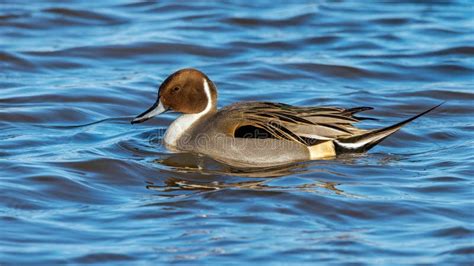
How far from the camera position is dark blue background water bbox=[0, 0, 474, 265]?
6.02 m

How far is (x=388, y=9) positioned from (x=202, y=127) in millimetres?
7103

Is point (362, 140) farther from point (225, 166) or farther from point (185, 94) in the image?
point (185, 94)

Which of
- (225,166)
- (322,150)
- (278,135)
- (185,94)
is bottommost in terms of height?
(225,166)

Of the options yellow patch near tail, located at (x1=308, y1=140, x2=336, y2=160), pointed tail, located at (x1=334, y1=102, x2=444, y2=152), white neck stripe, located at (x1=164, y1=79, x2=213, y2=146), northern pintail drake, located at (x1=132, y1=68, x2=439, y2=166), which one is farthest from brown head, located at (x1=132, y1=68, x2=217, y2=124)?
pointed tail, located at (x1=334, y1=102, x2=444, y2=152)

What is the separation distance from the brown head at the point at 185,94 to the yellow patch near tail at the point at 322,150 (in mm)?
1099

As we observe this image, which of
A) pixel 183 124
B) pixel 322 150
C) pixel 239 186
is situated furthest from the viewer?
pixel 183 124

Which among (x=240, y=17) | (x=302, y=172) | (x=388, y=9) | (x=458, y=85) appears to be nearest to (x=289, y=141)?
(x=302, y=172)

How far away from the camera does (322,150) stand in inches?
312

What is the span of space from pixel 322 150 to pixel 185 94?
131 centimetres

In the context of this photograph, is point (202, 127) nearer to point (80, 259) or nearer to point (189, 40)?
point (80, 259)

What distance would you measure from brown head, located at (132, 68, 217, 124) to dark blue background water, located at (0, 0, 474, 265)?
0.35m

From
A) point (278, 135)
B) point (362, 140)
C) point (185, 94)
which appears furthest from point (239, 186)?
point (185, 94)

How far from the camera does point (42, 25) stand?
13.0m

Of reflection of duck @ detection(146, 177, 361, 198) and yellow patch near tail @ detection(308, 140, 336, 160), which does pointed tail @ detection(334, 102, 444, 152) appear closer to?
yellow patch near tail @ detection(308, 140, 336, 160)
